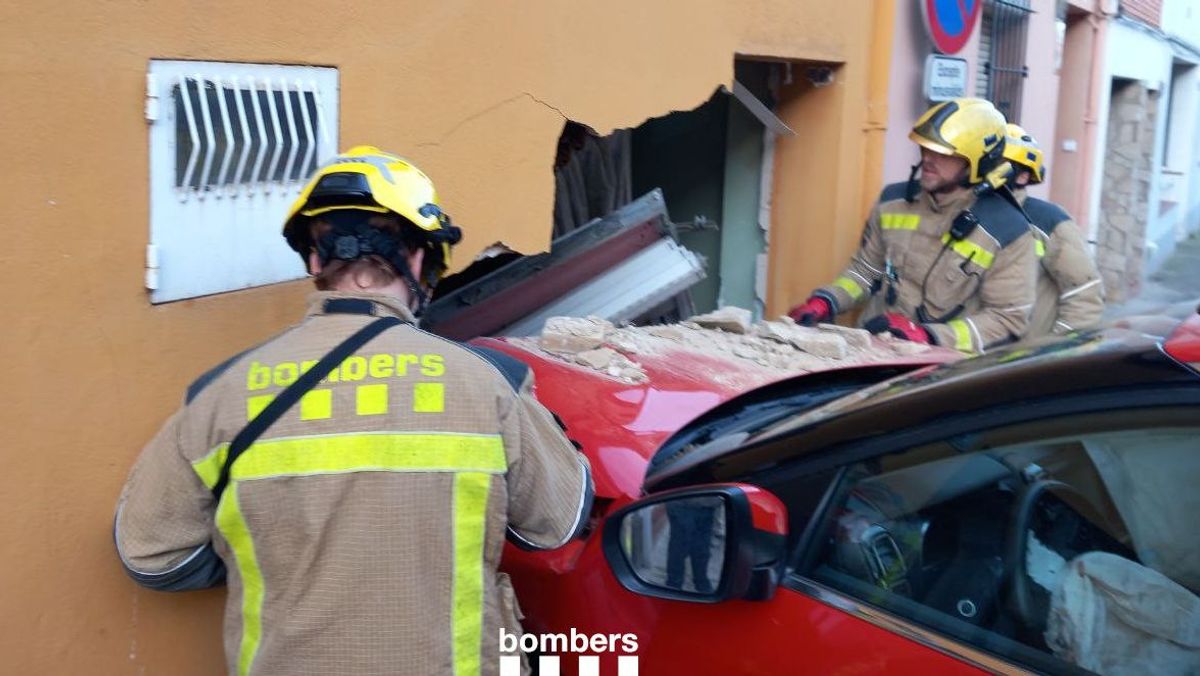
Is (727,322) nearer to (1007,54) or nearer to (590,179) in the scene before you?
(590,179)

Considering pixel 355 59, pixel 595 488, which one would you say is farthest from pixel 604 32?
pixel 595 488

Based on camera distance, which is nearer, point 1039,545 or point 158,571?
point 1039,545

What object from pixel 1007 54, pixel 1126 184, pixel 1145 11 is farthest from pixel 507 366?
pixel 1126 184

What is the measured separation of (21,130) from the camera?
2.41 metres

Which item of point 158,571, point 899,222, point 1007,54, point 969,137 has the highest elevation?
point 1007,54

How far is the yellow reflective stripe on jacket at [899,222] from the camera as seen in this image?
549 cm

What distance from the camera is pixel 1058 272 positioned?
554 centimetres

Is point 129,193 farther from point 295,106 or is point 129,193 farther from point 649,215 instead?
point 649,215

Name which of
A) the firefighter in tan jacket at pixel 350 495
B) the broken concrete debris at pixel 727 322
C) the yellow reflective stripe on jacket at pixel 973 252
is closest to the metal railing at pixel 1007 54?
the yellow reflective stripe on jacket at pixel 973 252

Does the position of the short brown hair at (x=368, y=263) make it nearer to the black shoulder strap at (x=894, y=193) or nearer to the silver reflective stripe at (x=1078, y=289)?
the black shoulder strap at (x=894, y=193)

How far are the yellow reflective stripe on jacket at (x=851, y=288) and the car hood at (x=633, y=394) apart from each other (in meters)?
1.95

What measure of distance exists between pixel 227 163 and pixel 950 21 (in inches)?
195

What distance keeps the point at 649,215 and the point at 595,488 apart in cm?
219

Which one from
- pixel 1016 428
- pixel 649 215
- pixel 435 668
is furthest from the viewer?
pixel 649 215
